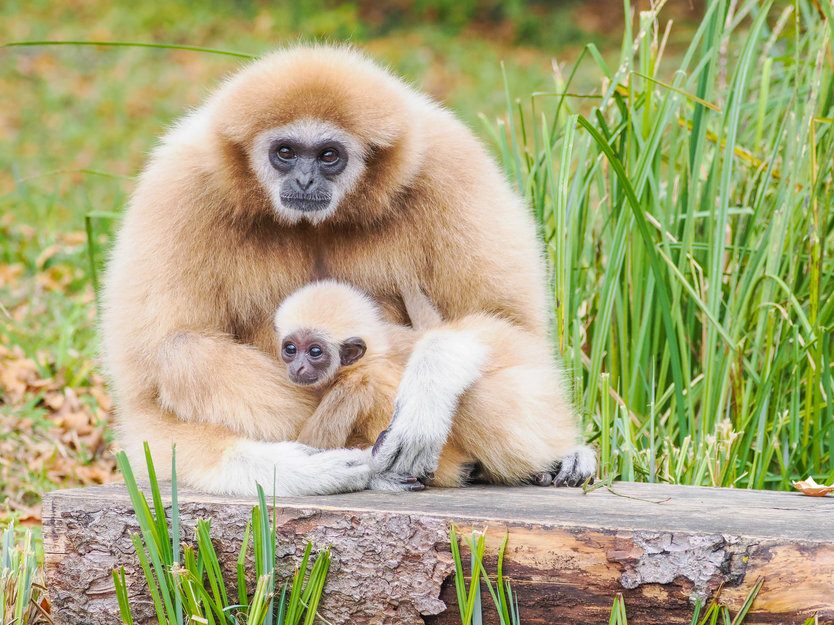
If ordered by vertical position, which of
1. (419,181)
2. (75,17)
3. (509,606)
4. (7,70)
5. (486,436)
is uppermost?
(75,17)

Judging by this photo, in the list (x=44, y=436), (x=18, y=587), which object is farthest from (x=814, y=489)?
(x=44, y=436)

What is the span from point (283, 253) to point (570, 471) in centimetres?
138

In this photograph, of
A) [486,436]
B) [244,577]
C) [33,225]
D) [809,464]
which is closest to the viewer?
[244,577]

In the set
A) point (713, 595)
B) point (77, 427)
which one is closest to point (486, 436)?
point (713, 595)

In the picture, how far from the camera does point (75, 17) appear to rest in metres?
15.5

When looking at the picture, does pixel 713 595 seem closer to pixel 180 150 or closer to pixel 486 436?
pixel 486 436

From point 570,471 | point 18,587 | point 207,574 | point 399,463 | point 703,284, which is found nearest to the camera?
point 207,574

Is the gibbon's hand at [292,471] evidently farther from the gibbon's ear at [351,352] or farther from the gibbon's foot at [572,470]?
the gibbon's foot at [572,470]

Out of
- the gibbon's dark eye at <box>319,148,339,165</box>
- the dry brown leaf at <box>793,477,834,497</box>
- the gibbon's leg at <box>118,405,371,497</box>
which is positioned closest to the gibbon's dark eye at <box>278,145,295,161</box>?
the gibbon's dark eye at <box>319,148,339,165</box>

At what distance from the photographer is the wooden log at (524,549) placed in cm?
234

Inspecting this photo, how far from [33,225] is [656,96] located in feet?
19.3

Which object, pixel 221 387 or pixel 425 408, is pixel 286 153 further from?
pixel 425 408

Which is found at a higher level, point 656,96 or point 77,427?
point 656,96

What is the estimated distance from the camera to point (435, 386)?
288 cm
